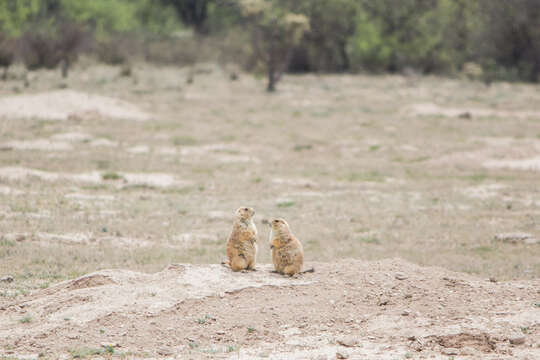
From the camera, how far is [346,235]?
30.8 ft

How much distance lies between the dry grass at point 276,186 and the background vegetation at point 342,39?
773 cm

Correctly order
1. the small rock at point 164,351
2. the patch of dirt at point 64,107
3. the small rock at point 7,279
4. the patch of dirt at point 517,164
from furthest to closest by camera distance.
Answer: the patch of dirt at point 64,107 → the patch of dirt at point 517,164 → the small rock at point 7,279 → the small rock at point 164,351

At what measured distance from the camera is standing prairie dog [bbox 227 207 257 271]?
Result: 19.9 feet

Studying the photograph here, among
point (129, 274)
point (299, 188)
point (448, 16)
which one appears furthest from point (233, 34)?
point (129, 274)

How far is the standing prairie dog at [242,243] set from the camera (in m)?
6.05

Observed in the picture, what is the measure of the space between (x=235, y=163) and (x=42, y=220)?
548cm

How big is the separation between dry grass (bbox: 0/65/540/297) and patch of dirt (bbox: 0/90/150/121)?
0.55 metres

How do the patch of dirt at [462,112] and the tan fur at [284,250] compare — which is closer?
the tan fur at [284,250]

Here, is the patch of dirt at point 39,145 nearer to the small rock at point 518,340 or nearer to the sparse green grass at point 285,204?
the sparse green grass at point 285,204

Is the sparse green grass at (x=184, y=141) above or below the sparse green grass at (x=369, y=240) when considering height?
above

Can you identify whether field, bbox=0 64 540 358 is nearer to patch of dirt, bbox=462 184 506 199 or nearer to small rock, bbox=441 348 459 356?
patch of dirt, bbox=462 184 506 199

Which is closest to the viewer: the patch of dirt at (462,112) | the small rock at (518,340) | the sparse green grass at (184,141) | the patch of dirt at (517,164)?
the small rock at (518,340)

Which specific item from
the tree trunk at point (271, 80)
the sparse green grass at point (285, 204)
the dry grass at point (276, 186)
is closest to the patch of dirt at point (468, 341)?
the dry grass at point (276, 186)

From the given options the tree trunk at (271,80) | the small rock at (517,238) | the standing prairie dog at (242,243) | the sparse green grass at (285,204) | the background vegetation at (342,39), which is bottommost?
the sparse green grass at (285,204)
